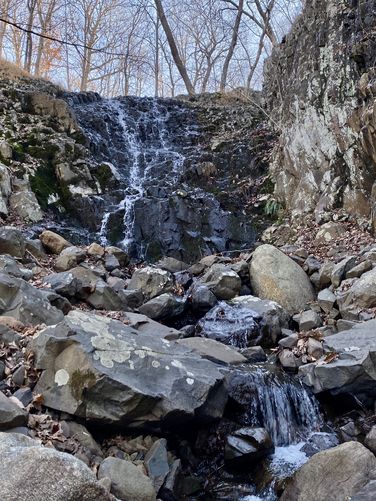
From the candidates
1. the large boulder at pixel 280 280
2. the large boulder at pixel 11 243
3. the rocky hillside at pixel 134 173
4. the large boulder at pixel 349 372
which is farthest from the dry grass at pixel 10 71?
the large boulder at pixel 349 372

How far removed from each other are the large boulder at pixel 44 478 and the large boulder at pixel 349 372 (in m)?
3.38

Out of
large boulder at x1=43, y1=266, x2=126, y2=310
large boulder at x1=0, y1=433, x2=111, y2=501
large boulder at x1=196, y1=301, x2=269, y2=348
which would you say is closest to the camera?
large boulder at x1=0, y1=433, x2=111, y2=501

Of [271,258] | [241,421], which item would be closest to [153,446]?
[241,421]

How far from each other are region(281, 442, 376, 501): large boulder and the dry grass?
16.0m

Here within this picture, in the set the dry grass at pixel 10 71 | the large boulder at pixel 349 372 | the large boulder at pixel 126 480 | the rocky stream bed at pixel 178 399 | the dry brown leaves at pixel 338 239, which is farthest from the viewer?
the dry grass at pixel 10 71

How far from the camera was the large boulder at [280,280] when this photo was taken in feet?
27.0

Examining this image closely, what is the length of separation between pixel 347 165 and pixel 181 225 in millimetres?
4192

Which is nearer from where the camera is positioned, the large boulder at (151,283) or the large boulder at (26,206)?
the large boulder at (151,283)

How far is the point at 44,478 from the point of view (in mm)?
2453

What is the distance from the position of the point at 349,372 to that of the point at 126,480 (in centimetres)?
288

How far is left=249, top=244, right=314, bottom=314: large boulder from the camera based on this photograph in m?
8.24

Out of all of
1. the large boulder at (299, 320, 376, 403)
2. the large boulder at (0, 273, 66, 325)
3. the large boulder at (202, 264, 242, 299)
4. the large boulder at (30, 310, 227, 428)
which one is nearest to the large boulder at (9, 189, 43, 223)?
the large boulder at (202, 264, 242, 299)

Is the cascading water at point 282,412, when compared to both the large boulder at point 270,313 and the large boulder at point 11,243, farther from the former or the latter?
the large boulder at point 11,243

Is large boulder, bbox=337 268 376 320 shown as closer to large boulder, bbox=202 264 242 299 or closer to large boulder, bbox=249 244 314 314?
large boulder, bbox=249 244 314 314
